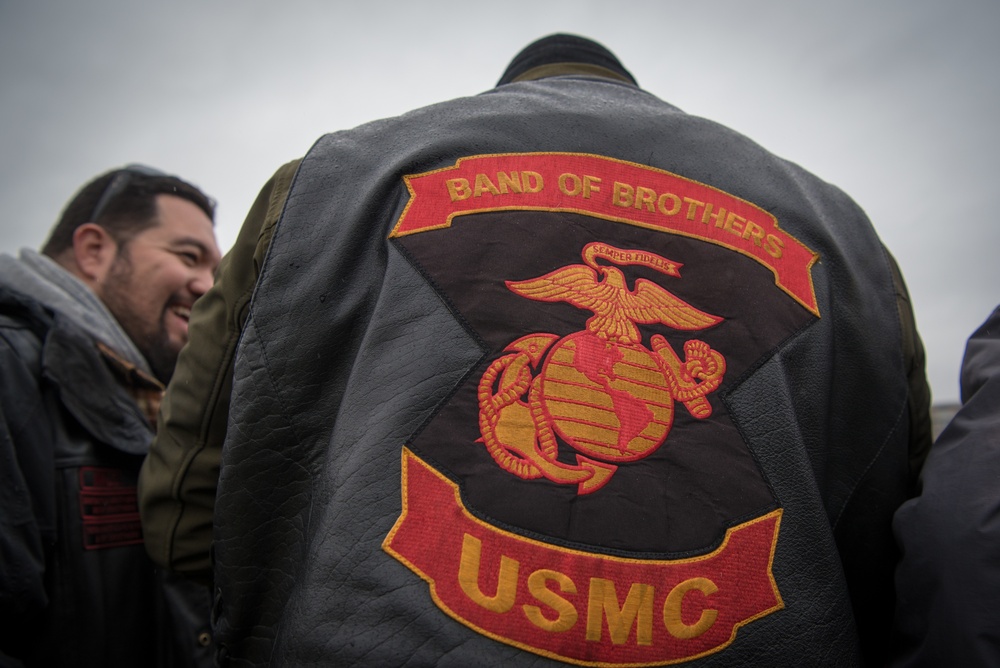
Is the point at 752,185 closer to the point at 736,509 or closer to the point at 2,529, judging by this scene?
the point at 736,509

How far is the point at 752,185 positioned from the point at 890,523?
68 cm

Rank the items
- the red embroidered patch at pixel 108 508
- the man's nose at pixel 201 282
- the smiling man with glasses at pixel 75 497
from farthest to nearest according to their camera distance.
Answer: the man's nose at pixel 201 282, the red embroidered patch at pixel 108 508, the smiling man with glasses at pixel 75 497

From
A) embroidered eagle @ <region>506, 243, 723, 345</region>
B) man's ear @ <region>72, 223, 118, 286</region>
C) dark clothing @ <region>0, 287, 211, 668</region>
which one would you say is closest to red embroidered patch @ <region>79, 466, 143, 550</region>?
dark clothing @ <region>0, 287, 211, 668</region>

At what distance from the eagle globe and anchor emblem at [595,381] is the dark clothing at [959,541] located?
0.39 meters

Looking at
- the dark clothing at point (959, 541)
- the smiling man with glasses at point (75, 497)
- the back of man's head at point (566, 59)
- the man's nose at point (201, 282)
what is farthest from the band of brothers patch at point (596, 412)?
the man's nose at point (201, 282)

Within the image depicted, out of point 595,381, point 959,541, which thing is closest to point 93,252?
point 595,381

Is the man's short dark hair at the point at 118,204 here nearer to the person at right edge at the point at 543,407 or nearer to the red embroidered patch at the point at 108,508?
the red embroidered patch at the point at 108,508

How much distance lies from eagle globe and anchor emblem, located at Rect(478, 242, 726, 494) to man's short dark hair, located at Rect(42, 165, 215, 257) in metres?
2.33

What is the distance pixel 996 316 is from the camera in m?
1.20

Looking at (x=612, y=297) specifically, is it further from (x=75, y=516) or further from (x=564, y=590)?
(x=75, y=516)

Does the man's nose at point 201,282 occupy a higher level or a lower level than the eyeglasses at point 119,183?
lower

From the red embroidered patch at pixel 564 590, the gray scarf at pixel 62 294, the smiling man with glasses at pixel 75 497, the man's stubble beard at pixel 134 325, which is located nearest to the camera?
the red embroidered patch at pixel 564 590

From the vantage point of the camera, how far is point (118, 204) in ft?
9.08

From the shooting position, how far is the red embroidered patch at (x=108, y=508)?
1.73 metres
